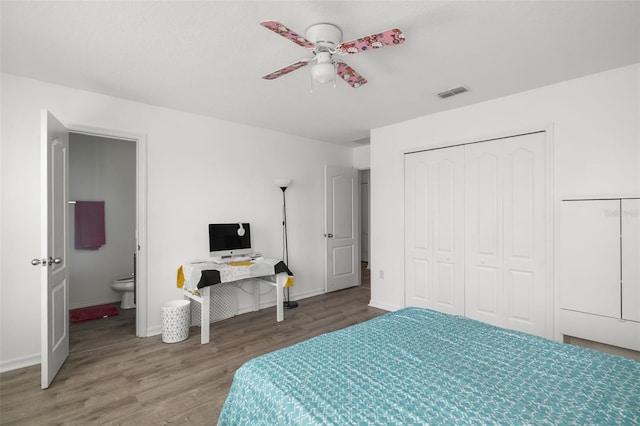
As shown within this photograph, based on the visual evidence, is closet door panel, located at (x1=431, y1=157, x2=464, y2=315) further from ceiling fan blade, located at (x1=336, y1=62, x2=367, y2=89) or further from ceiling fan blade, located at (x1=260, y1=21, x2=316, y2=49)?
ceiling fan blade, located at (x1=260, y1=21, x2=316, y2=49)

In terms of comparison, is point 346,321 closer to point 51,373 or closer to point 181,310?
point 181,310

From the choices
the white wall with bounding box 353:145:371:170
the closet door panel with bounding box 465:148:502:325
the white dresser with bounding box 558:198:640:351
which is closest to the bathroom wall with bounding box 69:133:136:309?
the white wall with bounding box 353:145:371:170

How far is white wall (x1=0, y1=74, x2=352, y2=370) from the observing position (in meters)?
2.86

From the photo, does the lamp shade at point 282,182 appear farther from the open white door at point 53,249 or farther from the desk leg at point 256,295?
the open white door at point 53,249

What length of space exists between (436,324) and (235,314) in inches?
115

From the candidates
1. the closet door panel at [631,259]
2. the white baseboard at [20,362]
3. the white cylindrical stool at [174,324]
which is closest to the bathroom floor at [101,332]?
the white baseboard at [20,362]

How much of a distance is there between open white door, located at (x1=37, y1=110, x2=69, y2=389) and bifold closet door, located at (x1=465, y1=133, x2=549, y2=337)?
396cm

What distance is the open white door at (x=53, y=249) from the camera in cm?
247

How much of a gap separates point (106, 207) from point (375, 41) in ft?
14.9

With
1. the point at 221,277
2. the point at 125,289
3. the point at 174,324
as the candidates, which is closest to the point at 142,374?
the point at 174,324

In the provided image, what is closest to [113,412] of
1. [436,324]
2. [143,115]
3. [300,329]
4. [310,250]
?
[300,329]

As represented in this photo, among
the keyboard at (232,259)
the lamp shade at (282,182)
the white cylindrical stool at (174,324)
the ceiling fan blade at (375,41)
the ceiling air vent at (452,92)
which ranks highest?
the ceiling air vent at (452,92)

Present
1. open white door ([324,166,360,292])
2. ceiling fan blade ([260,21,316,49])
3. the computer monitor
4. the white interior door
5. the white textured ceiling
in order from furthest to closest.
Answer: the white interior door, open white door ([324,166,360,292]), the computer monitor, the white textured ceiling, ceiling fan blade ([260,21,316,49])

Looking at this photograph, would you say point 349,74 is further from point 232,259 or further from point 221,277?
point 232,259
